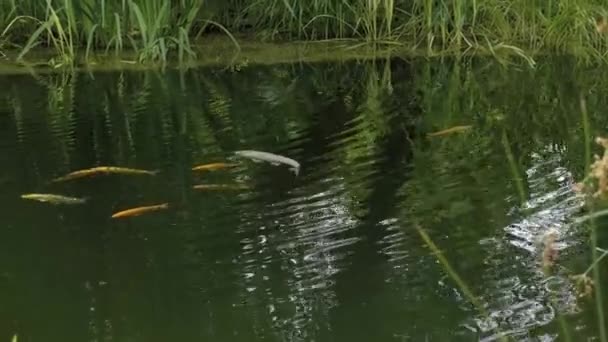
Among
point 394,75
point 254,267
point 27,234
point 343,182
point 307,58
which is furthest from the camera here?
point 307,58

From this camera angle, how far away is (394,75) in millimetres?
5094

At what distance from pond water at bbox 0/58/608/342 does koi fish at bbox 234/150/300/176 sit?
0.04 m

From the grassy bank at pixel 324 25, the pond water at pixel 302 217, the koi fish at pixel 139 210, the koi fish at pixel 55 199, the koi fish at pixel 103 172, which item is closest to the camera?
the pond water at pixel 302 217

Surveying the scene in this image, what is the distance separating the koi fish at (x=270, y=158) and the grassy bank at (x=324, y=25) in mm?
2072

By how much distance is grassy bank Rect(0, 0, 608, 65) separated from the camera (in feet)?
17.4

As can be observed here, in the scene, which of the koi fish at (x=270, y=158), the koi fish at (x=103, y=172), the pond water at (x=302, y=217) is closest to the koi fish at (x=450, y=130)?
the pond water at (x=302, y=217)

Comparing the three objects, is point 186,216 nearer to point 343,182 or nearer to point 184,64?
point 343,182

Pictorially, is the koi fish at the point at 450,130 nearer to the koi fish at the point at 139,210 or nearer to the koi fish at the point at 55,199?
the koi fish at the point at 139,210

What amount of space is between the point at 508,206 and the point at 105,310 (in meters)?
1.18

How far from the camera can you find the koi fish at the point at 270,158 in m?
3.27

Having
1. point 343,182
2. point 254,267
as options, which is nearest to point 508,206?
point 343,182

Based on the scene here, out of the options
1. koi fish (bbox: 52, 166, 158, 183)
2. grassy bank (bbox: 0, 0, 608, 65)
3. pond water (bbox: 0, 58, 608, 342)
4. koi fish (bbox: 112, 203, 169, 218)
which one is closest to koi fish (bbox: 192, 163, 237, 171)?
pond water (bbox: 0, 58, 608, 342)

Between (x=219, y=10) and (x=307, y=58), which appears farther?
(x=219, y=10)

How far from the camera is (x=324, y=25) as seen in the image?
19.4ft
